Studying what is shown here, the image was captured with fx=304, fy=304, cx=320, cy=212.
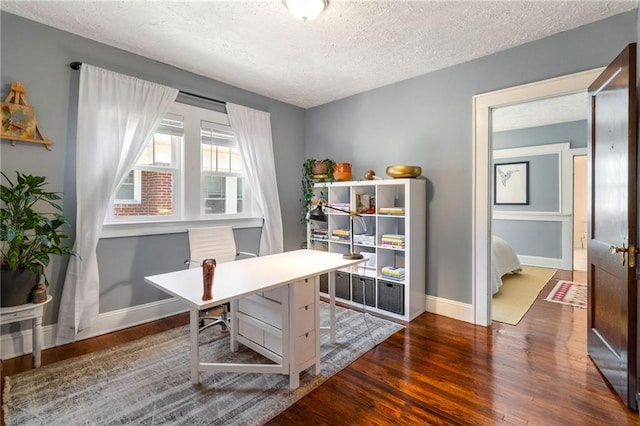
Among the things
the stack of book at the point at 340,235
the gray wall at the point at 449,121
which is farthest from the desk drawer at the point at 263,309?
the gray wall at the point at 449,121

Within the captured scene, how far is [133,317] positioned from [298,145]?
9.54ft

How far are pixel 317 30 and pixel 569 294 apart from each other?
167 inches

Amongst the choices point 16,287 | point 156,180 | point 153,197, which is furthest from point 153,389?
point 156,180

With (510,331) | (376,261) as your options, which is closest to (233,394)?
(376,261)

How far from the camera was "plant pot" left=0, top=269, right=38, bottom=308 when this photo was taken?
208cm

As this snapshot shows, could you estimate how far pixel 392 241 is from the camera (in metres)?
3.16

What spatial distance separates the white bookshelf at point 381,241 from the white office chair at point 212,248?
3.80 feet

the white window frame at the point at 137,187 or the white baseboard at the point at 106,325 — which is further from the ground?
the white window frame at the point at 137,187

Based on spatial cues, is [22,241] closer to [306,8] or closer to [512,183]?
[306,8]

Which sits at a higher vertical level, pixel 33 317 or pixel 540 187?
pixel 540 187

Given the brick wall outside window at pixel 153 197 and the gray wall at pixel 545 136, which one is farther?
the gray wall at pixel 545 136

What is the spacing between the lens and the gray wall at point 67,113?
7.55 ft

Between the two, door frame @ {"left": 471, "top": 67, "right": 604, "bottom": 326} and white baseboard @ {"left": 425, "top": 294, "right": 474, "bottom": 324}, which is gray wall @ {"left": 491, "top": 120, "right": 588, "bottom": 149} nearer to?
door frame @ {"left": 471, "top": 67, "right": 604, "bottom": 326}

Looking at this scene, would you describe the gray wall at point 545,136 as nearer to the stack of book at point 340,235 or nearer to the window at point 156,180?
the stack of book at point 340,235
